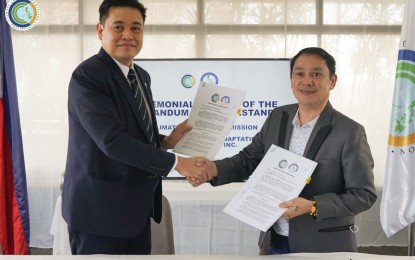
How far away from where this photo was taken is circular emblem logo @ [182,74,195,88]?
4363 millimetres

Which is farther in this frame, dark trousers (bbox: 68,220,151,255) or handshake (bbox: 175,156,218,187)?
handshake (bbox: 175,156,218,187)

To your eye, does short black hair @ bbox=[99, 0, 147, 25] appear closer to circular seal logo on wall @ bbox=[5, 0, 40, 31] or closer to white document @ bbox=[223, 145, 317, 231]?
white document @ bbox=[223, 145, 317, 231]

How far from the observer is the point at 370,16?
15.7 feet

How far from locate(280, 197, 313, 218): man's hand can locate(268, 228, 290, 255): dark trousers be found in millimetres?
241

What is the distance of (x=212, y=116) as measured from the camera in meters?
2.13

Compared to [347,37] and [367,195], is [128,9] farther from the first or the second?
[347,37]

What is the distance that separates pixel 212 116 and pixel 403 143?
1884 millimetres

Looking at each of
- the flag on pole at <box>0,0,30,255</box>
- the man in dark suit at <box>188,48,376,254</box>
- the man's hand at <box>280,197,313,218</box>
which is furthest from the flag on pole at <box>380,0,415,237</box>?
the flag on pole at <box>0,0,30,255</box>

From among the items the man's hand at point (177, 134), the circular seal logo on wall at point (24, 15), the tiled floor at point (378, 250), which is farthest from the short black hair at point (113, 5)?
the tiled floor at point (378, 250)

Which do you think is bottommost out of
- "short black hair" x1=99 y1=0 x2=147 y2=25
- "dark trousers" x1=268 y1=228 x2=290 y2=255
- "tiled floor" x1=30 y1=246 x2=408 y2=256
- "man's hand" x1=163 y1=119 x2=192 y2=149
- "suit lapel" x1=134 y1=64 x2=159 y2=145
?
"tiled floor" x1=30 y1=246 x2=408 y2=256

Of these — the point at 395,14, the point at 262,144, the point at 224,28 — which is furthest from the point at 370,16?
the point at 262,144

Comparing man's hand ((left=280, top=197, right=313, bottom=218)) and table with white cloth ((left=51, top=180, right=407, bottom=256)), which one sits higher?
man's hand ((left=280, top=197, right=313, bottom=218))

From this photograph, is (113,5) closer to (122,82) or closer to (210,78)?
(122,82)

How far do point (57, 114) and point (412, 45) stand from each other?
11.3 ft
